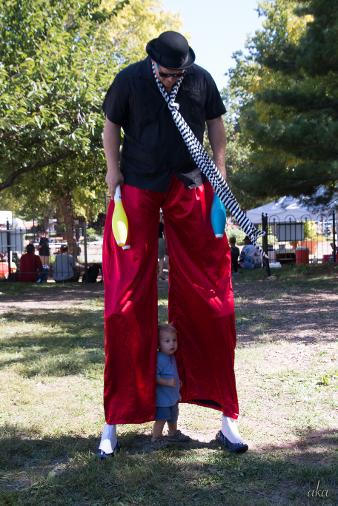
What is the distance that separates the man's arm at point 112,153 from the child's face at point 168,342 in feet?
2.65

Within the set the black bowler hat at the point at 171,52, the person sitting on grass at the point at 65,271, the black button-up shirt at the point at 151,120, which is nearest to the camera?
the black bowler hat at the point at 171,52

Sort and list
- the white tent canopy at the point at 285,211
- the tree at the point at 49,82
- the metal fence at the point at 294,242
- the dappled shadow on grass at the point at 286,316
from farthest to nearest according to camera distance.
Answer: the white tent canopy at the point at 285,211 → the metal fence at the point at 294,242 → the tree at the point at 49,82 → the dappled shadow on grass at the point at 286,316

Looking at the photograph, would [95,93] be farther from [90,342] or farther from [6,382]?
[6,382]

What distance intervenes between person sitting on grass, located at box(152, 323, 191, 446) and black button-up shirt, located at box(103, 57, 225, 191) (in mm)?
808

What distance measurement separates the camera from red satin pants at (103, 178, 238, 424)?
3.47m

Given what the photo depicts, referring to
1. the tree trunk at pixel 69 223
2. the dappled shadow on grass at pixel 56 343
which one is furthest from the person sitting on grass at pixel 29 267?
the dappled shadow on grass at pixel 56 343

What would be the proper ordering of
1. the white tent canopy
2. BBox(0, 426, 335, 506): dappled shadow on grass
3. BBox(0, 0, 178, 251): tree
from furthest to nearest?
1. the white tent canopy
2. BBox(0, 0, 178, 251): tree
3. BBox(0, 426, 335, 506): dappled shadow on grass

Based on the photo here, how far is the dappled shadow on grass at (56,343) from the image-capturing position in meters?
5.84

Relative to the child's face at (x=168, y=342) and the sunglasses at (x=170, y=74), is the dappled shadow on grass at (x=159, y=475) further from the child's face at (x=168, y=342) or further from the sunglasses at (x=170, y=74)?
the sunglasses at (x=170, y=74)

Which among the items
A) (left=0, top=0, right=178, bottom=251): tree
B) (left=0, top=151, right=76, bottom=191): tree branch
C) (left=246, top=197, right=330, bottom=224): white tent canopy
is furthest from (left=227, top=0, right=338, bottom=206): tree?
(left=246, top=197, right=330, bottom=224): white tent canopy

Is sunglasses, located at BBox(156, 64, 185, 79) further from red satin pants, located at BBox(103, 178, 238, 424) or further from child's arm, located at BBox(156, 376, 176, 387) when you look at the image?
child's arm, located at BBox(156, 376, 176, 387)

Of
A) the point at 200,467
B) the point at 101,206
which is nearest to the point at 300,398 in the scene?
the point at 200,467

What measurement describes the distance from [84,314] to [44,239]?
15722 millimetres

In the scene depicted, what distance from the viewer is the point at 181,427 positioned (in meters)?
3.96
